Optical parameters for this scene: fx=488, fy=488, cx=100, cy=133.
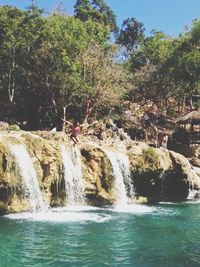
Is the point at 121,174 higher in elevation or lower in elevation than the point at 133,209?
higher

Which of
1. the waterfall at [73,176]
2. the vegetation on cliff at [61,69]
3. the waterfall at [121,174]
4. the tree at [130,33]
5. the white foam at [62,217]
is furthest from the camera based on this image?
the tree at [130,33]

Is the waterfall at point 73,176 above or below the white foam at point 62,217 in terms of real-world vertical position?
above

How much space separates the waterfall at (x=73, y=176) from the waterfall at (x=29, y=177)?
238 cm

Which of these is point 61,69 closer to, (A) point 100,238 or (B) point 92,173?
(B) point 92,173

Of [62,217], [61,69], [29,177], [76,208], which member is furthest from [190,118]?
[62,217]

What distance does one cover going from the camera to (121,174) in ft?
100

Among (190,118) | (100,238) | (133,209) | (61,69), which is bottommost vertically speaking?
(100,238)

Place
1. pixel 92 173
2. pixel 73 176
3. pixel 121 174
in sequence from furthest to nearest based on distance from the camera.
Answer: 1. pixel 121 174
2. pixel 92 173
3. pixel 73 176

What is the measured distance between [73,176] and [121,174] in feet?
12.0

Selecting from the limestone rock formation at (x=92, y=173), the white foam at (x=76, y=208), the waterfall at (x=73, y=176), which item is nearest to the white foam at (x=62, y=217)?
the limestone rock formation at (x=92, y=173)

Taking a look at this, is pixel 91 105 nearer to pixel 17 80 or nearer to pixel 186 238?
pixel 17 80

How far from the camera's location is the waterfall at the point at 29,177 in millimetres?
25156

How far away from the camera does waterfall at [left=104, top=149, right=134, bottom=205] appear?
29942 mm

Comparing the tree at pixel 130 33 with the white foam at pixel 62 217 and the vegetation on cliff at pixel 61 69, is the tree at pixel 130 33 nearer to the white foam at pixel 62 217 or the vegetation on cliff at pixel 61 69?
the vegetation on cliff at pixel 61 69
